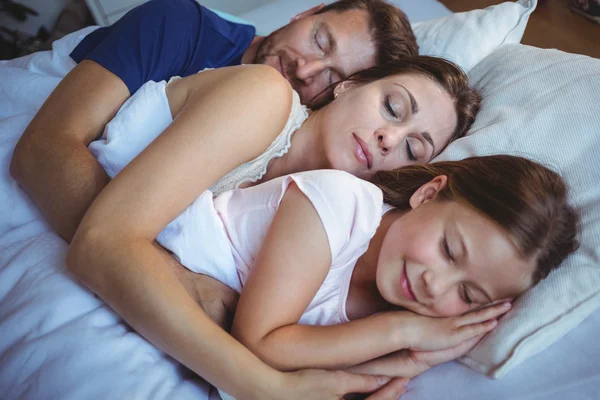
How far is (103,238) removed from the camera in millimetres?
842

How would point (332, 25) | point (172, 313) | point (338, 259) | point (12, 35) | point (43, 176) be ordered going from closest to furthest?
point (172, 313) < point (338, 259) < point (43, 176) < point (332, 25) < point (12, 35)

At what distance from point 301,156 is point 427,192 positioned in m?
0.34

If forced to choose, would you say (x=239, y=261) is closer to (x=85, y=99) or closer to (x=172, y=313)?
(x=172, y=313)

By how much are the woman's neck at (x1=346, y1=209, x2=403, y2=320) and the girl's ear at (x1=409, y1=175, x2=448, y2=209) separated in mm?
66

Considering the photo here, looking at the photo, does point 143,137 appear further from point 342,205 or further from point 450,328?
point 450,328

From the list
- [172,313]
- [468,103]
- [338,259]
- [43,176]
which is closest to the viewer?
[172,313]

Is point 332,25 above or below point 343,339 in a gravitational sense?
above

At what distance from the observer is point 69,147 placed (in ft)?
3.57

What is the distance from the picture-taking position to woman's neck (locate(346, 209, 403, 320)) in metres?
1.04

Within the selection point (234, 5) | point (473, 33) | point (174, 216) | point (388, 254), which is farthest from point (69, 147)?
point (234, 5)

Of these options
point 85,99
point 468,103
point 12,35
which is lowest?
point 12,35

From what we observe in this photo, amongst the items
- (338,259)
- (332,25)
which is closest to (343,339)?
(338,259)

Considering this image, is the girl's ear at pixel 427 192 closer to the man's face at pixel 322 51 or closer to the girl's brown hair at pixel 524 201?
the girl's brown hair at pixel 524 201

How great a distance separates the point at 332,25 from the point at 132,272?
94 cm
